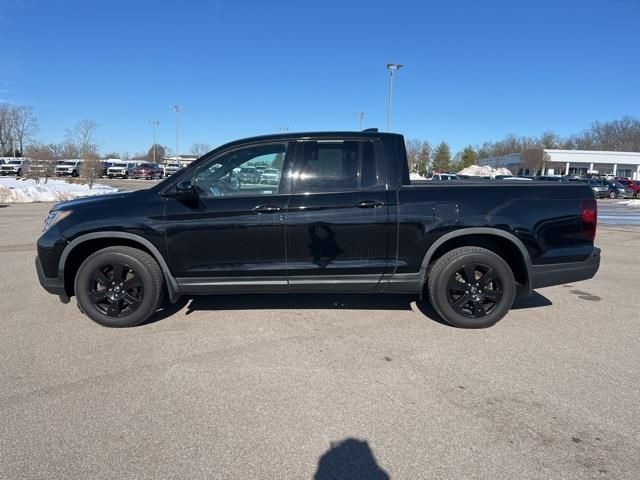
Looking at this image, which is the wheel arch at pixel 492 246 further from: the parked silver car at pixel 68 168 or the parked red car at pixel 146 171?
the parked red car at pixel 146 171

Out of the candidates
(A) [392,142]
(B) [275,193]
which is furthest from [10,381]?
(A) [392,142]

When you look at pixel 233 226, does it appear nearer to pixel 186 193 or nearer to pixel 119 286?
pixel 186 193

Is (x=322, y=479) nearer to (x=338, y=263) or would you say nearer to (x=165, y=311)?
(x=338, y=263)

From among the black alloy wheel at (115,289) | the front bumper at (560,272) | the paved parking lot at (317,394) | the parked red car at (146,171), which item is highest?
the parked red car at (146,171)

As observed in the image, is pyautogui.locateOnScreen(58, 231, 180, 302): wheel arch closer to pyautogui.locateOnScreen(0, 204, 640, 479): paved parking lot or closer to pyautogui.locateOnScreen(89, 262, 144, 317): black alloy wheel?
pyautogui.locateOnScreen(89, 262, 144, 317): black alloy wheel

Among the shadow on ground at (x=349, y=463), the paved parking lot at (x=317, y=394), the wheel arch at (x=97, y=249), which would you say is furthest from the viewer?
the wheel arch at (x=97, y=249)

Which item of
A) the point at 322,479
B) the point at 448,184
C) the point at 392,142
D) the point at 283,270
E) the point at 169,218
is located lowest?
the point at 322,479

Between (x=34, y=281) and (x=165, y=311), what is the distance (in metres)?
2.59

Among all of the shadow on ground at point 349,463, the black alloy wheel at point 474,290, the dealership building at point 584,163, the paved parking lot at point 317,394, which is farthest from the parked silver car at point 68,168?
the dealership building at point 584,163

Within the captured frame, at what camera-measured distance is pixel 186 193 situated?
13.7ft

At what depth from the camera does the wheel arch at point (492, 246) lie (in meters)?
→ 4.36

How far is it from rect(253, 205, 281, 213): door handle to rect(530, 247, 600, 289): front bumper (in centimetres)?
263

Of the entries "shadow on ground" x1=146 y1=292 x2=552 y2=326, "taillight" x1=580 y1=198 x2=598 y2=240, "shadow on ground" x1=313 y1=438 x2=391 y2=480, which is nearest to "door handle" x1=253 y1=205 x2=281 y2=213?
"shadow on ground" x1=146 y1=292 x2=552 y2=326

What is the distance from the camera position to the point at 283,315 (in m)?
4.80
